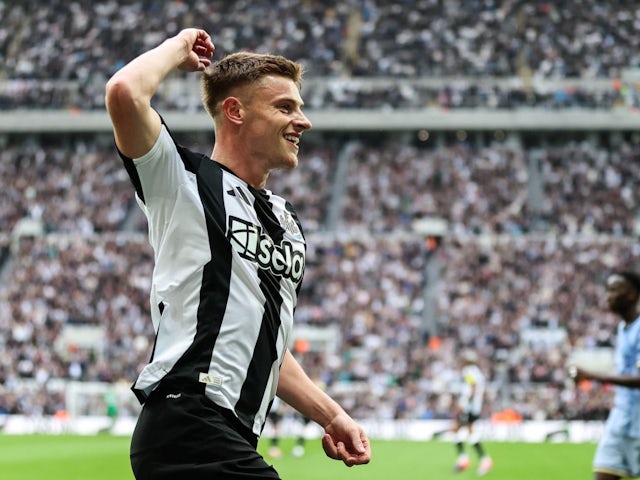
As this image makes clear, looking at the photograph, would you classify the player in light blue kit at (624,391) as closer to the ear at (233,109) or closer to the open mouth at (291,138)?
the open mouth at (291,138)

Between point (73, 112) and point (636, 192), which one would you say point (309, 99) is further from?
point (636, 192)

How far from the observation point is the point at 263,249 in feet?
11.5

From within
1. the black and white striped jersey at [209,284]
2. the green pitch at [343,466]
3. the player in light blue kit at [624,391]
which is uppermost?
the black and white striped jersey at [209,284]

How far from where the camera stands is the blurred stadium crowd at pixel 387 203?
30.1m

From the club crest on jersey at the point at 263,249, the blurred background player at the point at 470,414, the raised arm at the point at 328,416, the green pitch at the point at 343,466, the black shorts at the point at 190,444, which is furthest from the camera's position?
the blurred background player at the point at 470,414

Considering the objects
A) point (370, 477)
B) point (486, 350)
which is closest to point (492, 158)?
point (486, 350)

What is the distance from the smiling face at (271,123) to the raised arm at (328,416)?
29.9 inches

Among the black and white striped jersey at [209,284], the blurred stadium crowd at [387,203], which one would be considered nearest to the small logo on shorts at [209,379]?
the black and white striped jersey at [209,284]

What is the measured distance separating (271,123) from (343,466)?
50.8 ft

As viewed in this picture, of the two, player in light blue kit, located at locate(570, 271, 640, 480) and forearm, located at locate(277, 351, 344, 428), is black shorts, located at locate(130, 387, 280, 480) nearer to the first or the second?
forearm, located at locate(277, 351, 344, 428)

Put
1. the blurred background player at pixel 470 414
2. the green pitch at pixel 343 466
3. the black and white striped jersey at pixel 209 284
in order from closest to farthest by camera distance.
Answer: the black and white striped jersey at pixel 209 284 → the green pitch at pixel 343 466 → the blurred background player at pixel 470 414

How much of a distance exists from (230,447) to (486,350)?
27255 millimetres

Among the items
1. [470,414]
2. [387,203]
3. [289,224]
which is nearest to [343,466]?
[470,414]

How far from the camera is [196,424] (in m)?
3.21
